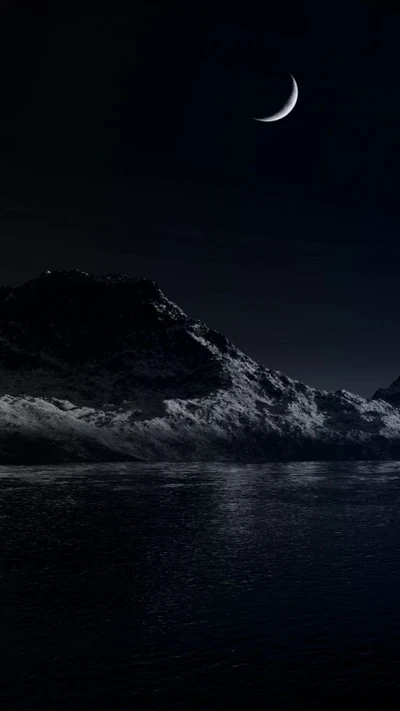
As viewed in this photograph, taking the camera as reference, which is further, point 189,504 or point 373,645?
point 189,504

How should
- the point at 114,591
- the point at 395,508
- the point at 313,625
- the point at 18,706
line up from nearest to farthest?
the point at 18,706 < the point at 313,625 < the point at 114,591 < the point at 395,508

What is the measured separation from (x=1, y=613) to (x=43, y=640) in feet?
28.6

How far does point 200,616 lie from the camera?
163ft

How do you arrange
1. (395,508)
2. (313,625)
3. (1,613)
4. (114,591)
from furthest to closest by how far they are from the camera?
1. (395,508)
2. (114,591)
3. (1,613)
4. (313,625)

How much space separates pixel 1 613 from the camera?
164ft

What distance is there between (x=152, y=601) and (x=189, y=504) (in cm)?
9174

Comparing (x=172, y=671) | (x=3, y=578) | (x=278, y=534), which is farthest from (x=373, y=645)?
(x=278, y=534)

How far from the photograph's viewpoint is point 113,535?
9894cm

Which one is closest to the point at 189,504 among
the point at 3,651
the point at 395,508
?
the point at 395,508

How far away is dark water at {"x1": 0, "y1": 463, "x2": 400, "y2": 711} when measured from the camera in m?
34.7

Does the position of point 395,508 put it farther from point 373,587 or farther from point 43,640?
point 43,640

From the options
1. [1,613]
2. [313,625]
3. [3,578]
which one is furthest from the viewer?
[3,578]

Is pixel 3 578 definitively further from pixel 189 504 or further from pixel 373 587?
pixel 189 504

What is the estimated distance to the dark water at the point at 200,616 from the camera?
34688 mm
